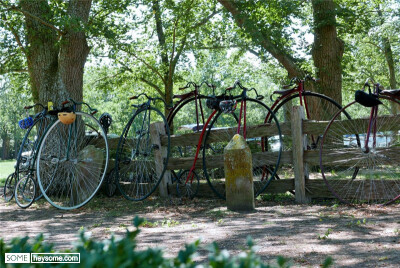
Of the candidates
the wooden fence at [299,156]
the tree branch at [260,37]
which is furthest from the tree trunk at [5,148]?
the wooden fence at [299,156]

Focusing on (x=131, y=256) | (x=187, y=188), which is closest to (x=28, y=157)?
(x=187, y=188)

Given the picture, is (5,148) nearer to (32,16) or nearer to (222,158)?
(32,16)

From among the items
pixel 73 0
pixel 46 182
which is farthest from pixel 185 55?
pixel 46 182

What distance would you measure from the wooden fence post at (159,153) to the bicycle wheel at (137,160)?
4 centimetres

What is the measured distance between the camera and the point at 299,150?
6.08 metres

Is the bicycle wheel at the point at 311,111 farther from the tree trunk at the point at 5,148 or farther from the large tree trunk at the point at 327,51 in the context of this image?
the tree trunk at the point at 5,148

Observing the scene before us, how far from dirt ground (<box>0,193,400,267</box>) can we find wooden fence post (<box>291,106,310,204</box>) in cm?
21

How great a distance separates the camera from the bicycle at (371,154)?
5.65 metres

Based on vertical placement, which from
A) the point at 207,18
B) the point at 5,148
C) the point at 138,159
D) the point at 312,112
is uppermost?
the point at 207,18

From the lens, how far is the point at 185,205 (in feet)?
21.4

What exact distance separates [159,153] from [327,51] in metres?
6.46

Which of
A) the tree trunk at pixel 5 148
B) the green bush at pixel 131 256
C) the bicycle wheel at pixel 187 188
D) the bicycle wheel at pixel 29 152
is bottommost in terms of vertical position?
the bicycle wheel at pixel 187 188

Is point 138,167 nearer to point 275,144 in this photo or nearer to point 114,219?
point 114,219

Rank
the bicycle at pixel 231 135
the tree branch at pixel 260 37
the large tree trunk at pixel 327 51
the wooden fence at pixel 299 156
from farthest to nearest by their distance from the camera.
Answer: the large tree trunk at pixel 327 51 → the tree branch at pixel 260 37 → the bicycle at pixel 231 135 → the wooden fence at pixel 299 156
